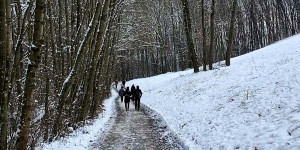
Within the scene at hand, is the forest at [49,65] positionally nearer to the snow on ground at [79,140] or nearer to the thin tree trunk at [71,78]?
the thin tree trunk at [71,78]

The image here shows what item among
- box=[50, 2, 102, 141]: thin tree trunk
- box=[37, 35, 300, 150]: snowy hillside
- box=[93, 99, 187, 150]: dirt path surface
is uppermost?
box=[50, 2, 102, 141]: thin tree trunk

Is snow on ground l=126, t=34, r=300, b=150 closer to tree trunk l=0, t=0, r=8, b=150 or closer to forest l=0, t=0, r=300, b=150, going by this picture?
forest l=0, t=0, r=300, b=150

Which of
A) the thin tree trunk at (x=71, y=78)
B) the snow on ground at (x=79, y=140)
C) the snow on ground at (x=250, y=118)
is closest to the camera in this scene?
the snow on ground at (x=250, y=118)

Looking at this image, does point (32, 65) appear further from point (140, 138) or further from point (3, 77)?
point (140, 138)

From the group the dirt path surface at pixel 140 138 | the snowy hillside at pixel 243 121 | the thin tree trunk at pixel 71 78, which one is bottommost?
the dirt path surface at pixel 140 138

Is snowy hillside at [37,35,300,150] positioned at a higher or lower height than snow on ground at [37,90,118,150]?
higher

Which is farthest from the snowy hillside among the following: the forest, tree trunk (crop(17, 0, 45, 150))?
tree trunk (crop(17, 0, 45, 150))

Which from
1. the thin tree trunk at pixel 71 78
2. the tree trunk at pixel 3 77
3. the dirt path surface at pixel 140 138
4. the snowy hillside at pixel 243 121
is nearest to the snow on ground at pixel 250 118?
the snowy hillside at pixel 243 121

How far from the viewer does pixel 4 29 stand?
16.4 ft

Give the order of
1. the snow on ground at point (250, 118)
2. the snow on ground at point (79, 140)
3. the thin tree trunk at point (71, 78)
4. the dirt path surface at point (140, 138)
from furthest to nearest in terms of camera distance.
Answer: the thin tree trunk at point (71, 78) → the dirt path surface at point (140, 138) → the snow on ground at point (79, 140) → the snow on ground at point (250, 118)

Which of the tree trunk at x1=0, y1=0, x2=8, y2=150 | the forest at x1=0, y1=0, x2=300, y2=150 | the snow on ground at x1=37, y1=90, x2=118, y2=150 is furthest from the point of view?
the snow on ground at x1=37, y1=90, x2=118, y2=150

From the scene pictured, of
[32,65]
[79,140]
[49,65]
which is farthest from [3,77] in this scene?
[49,65]

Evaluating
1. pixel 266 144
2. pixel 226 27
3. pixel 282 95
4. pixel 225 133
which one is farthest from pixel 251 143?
pixel 226 27

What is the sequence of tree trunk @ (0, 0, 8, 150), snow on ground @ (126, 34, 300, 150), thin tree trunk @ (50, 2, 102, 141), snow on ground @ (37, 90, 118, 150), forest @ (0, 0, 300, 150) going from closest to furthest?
tree trunk @ (0, 0, 8, 150), forest @ (0, 0, 300, 150), snow on ground @ (126, 34, 300, 150), snow on ground @ (37, 90, 118, 150), thin tree trunk @ (50, 2, 102, 141)
